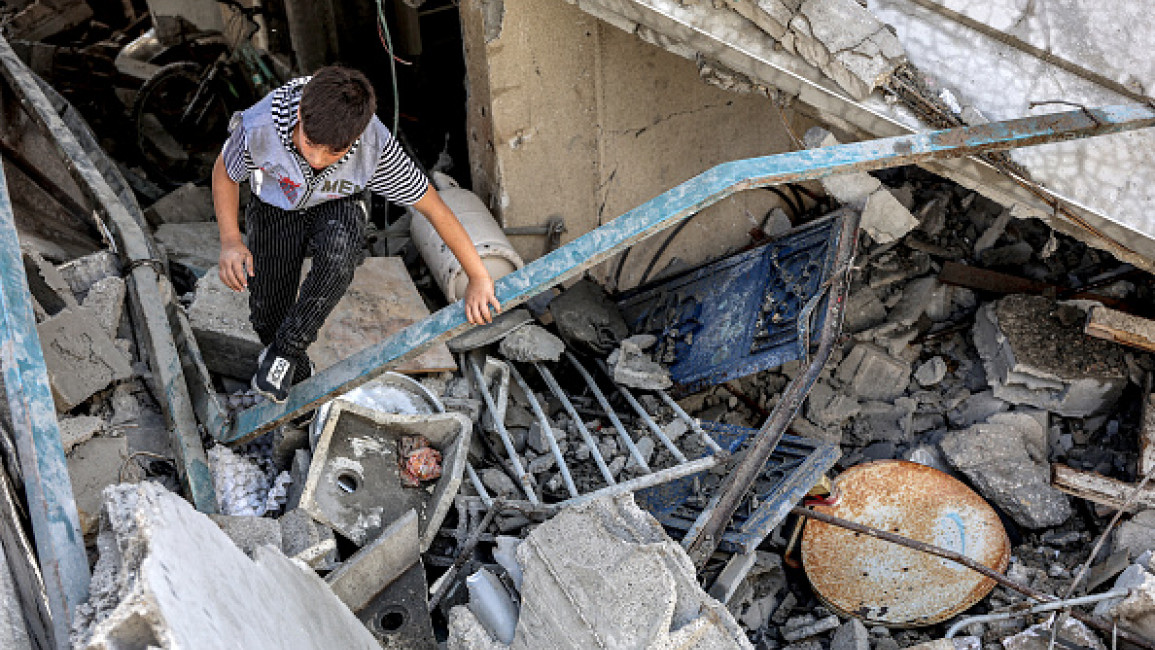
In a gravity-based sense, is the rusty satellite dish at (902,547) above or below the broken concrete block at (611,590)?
below

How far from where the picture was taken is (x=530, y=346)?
15.6 ft

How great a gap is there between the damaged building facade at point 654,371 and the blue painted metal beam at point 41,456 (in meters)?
0.01

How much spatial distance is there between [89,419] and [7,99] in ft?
8.82

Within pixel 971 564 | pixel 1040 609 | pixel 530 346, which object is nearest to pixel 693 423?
pixel 530 346

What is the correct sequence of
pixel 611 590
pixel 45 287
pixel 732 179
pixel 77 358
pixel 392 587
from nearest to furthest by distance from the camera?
pixel 611 590
pixel 732 179
pixel 392 587
pixel 77 358
pixel 45 287

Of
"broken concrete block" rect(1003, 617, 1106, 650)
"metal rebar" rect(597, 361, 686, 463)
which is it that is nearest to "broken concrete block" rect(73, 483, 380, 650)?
"metal rebar" rect(597, 361, 686, 463)

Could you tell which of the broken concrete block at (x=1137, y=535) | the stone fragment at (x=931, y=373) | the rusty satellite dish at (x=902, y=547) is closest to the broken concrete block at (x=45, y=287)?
the rusty satellite dish at (x=902, y=547)

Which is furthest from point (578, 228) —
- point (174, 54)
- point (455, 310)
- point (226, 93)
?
point (174, 54)

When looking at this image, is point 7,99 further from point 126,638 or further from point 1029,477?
point 1029,477

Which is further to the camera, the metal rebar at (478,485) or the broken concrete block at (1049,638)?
the broken concrete block at (1049,638)

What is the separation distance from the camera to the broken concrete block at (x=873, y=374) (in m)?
5.44

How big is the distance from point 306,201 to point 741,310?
8.02ft

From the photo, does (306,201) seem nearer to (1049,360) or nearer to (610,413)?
(610,413)

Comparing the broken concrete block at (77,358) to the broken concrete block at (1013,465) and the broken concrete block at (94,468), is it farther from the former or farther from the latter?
the broken concrete block at (1013,465)
